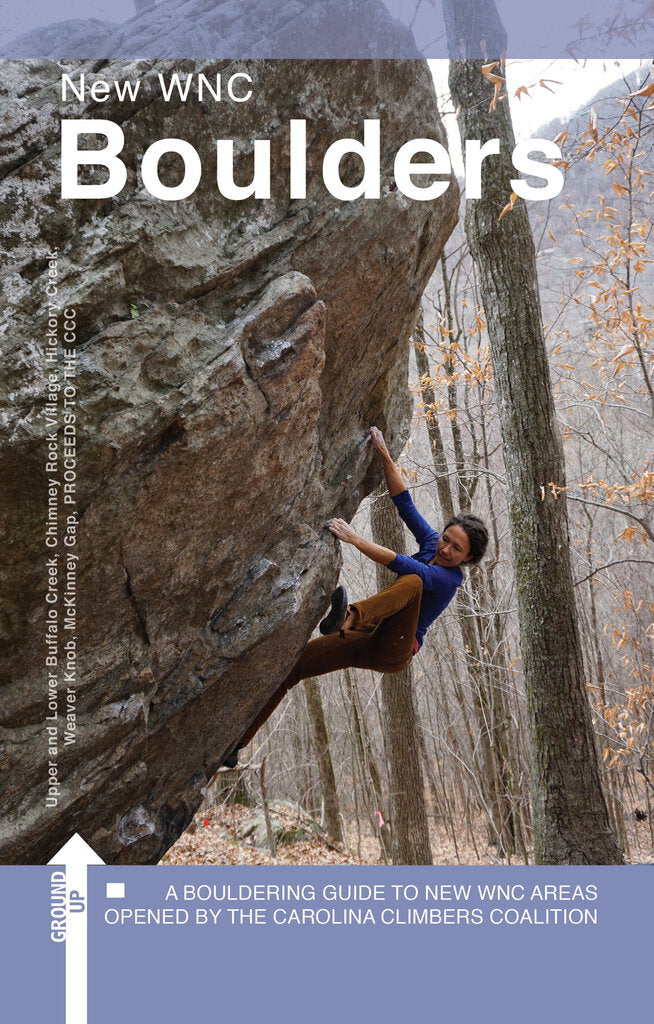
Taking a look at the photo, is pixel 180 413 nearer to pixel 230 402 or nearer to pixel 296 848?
pixel 230 402

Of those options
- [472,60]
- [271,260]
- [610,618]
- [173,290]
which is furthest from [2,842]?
[610,618]

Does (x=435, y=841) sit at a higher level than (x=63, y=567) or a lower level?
lower

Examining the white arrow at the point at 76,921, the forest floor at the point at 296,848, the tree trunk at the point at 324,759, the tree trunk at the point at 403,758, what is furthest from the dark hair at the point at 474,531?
the forest floor at the point at 296,848

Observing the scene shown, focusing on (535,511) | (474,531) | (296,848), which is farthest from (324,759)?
(474,531)

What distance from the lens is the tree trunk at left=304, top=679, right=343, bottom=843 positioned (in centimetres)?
1205

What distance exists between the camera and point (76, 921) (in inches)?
157

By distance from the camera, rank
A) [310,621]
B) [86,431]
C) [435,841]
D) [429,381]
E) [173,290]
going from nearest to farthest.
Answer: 1. [86,431]
2. [173,290]
3. [310,621]
4. [429,381]
5. [435,841]

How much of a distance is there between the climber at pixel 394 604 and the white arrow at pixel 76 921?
1276 mm

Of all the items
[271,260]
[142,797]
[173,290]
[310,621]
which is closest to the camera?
[173,290]

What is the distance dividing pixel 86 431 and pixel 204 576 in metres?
1.13

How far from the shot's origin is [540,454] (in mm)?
5617

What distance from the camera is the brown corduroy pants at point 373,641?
455cm

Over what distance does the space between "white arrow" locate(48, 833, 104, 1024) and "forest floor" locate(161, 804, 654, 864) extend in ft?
24.4

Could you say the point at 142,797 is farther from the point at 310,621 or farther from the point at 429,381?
the point at 429,381
